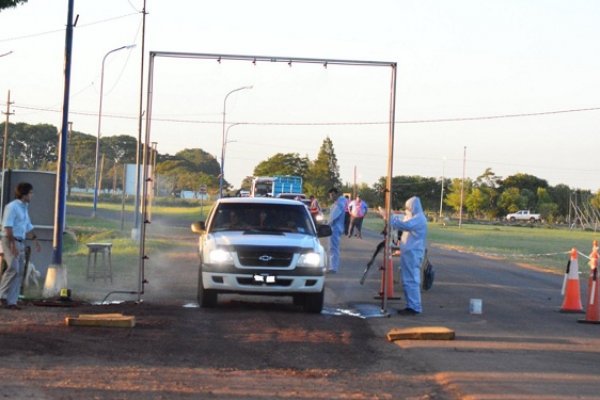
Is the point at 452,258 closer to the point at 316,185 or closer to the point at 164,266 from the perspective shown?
the point at 164,266

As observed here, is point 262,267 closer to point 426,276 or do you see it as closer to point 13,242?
point 13,242

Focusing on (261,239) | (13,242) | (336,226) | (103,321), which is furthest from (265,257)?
(336,226)

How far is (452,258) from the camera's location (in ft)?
111

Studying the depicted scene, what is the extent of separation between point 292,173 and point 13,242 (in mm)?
92777

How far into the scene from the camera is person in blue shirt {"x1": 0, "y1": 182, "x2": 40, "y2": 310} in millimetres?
14648

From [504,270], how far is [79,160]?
9575 cm

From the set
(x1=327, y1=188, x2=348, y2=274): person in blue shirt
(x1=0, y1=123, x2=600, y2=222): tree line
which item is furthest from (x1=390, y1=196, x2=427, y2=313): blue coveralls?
(x1=0, y1=123, x2=600, y2=222): tree line

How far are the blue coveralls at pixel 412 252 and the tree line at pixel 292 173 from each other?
68322 mm

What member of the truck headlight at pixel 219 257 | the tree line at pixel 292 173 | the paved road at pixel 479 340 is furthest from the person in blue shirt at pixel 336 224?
the tree line at pixel 292 173

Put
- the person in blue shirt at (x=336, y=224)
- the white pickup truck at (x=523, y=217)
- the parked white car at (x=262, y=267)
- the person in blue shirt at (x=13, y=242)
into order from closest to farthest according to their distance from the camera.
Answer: the person in blue shirt at (x=13, y=242)
the parked white car at (x=262, y=267)
the person in blue shirt at (x=336, y=224)
the white pickup truck at (x=523, y=217)

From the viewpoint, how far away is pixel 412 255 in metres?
16.1

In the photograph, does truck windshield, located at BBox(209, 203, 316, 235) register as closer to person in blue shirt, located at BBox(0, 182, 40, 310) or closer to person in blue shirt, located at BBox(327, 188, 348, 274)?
person in blue shirt, located at BBox(0, 182, 40, 310)

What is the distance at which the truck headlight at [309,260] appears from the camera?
1550 centimetres

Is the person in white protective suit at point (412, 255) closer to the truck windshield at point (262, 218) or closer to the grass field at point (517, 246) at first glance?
the truck windshield at point (262, 218)
